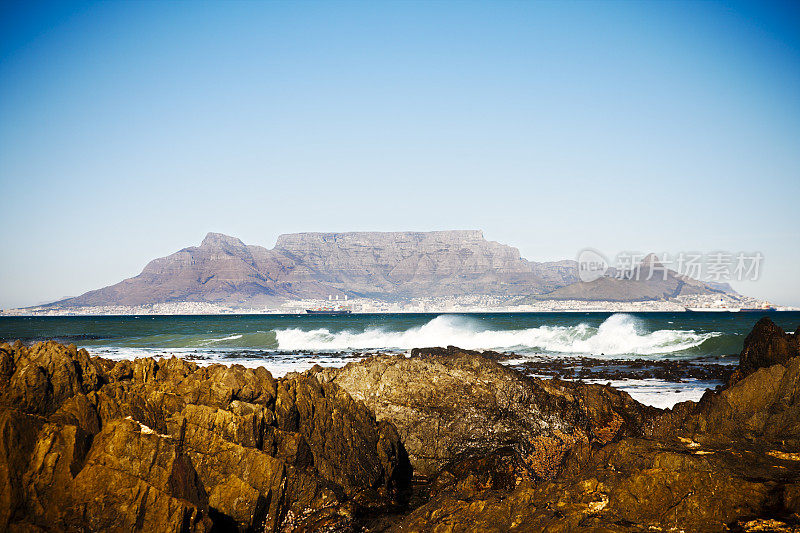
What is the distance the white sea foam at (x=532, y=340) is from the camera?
43812 millimetres

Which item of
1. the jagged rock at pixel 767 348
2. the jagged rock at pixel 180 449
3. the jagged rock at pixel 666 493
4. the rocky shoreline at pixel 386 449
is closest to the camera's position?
the jagged rock at pixel 666 493

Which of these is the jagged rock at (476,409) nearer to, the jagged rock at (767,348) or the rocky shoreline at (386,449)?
the rocky shoreline at (386,449)

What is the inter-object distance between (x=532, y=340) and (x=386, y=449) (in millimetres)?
43508

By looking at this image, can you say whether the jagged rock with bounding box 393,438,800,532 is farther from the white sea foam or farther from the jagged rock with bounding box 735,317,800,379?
the white sea foam

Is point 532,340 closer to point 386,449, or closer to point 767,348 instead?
point 767,348

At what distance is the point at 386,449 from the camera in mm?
9195

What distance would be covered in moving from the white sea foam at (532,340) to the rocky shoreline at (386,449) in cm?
3261

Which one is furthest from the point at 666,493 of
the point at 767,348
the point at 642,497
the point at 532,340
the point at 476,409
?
the point at 532,340

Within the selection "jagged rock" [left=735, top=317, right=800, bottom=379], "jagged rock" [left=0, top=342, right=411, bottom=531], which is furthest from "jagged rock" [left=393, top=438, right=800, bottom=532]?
"jagged rock" [left=735, top=317, right=800, bottom=379]

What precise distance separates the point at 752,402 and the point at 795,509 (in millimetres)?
4251

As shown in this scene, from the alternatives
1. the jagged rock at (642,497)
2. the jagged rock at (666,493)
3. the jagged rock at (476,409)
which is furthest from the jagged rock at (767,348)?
the jagged rock at (642,497)

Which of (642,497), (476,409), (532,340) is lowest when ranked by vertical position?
(532,340)

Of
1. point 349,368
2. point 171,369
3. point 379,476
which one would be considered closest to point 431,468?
point 379,476

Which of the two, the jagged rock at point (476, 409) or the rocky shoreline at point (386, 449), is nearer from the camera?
the rocky shoreline at point (386, 449)
